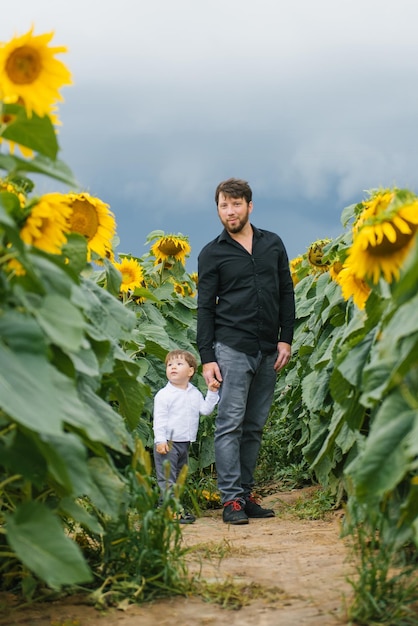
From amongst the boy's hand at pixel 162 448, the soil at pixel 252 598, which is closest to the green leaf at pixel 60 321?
the soil at pixel 252 598

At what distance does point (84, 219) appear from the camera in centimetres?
373

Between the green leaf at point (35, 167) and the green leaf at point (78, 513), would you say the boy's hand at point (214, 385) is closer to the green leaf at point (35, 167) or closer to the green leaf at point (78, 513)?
the green leaf at point (78, 513)

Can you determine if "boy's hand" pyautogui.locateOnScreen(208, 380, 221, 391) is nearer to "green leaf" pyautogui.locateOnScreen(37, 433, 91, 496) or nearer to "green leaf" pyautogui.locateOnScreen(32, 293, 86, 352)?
"green leaf" pyautogui.locateOnScreen(37, 433, 91, 496)

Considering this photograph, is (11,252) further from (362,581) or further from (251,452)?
(251,452)

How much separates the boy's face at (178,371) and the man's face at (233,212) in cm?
89

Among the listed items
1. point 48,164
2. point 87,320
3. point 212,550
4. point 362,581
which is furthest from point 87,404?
point 212,550

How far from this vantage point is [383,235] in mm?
2848

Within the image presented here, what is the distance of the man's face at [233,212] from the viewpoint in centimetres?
557

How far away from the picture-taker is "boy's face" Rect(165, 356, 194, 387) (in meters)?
5.67

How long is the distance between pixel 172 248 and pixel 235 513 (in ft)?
8.39

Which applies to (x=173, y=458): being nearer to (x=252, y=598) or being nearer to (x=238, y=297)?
(x=238, y=297)

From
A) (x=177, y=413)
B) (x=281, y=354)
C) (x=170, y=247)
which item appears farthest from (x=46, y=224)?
(x=170, y=247)

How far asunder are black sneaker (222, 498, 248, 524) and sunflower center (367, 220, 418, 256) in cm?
276

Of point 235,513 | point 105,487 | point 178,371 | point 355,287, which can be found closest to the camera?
point 105,487
